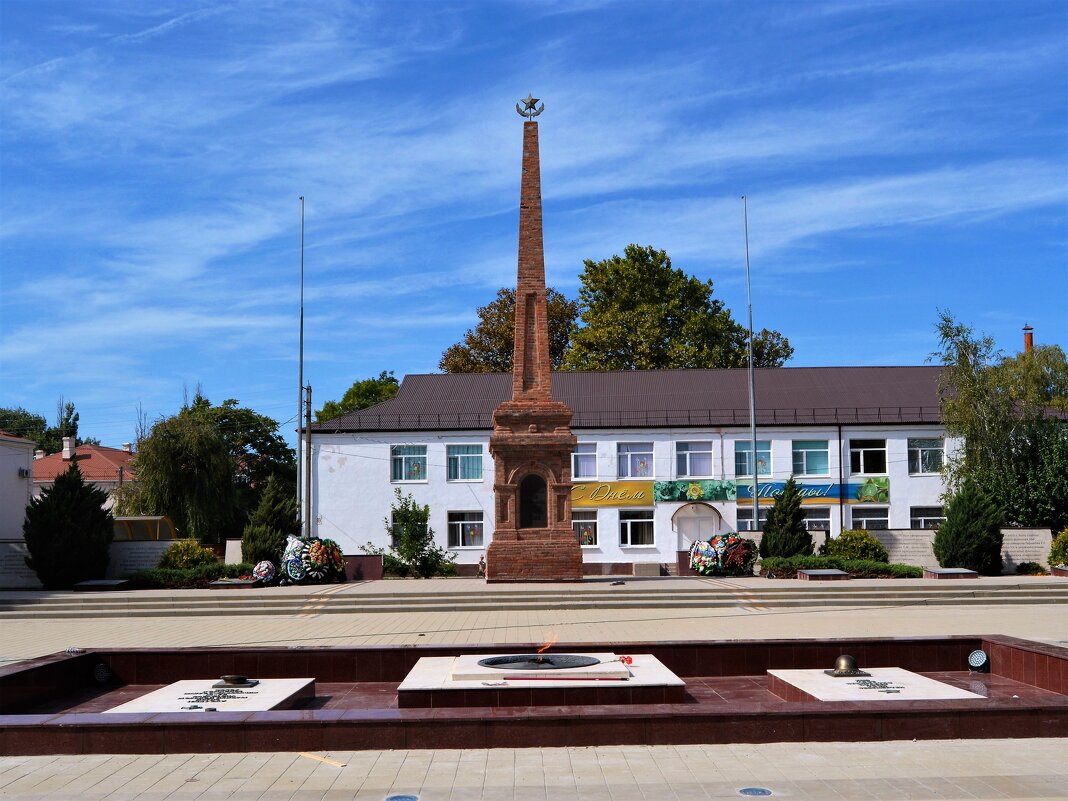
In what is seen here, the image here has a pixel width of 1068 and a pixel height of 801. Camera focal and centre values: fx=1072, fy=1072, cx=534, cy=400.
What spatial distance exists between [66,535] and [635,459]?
22.4 meters

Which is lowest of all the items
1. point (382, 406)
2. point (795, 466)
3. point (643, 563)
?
point (643, 563)

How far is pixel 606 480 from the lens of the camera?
1737 inches

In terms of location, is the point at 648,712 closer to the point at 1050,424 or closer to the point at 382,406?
the point at 1050,424

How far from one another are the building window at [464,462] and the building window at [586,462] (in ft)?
13.2

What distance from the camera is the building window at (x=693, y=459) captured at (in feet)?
144

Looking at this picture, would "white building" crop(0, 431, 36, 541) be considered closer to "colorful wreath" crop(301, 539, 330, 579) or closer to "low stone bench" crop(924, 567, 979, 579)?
"colorful wreath" crop(301, 539, 330, 579)

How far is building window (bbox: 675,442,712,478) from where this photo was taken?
44.0 meters

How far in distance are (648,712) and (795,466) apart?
3636cm

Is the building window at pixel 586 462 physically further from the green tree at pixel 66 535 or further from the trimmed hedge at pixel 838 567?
the green tree at pixel 66 535

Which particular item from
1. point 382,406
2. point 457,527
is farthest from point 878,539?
point 382,406

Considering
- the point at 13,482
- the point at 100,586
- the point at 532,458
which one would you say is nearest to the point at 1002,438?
the point at 532,458

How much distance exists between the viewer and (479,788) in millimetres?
7695

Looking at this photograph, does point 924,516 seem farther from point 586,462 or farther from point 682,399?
point 586,462

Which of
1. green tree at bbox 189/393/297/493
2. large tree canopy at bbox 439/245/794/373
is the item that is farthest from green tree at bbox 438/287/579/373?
green tree at bbox 189/393/297/493
